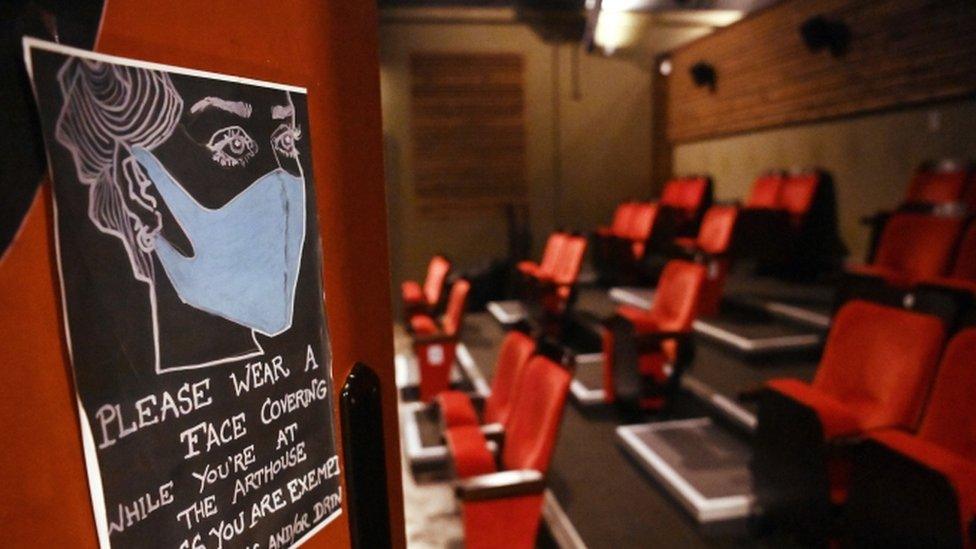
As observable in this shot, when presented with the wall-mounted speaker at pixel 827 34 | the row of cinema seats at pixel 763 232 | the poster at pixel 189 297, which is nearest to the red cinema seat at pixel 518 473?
the poster at pixel 189 297

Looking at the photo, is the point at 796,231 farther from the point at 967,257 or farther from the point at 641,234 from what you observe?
the point at 967,257

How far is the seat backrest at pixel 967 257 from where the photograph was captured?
246 centimetres

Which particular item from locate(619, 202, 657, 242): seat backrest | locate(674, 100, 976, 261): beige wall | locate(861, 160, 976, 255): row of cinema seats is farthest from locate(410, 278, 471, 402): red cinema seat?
locate(674, 100, 976, 261): beige wall

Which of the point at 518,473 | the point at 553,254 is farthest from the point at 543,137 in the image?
the point at 518,473

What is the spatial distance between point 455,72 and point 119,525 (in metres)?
5.61

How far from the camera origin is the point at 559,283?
3736 mm

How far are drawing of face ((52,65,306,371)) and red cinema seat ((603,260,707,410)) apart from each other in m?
2.04

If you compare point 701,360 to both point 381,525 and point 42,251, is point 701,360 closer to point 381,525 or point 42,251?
point 381,525

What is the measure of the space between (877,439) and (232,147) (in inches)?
54.2

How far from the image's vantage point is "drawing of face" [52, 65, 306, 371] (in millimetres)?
420

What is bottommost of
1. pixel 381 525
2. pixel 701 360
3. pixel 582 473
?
pixel 582 473

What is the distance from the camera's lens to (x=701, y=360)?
2906mm

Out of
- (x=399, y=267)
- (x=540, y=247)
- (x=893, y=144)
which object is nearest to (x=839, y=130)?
(x=893, y=144)

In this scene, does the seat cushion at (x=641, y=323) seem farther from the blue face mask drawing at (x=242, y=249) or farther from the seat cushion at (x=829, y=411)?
the blue face mask drawing at (x=242, y=249)
